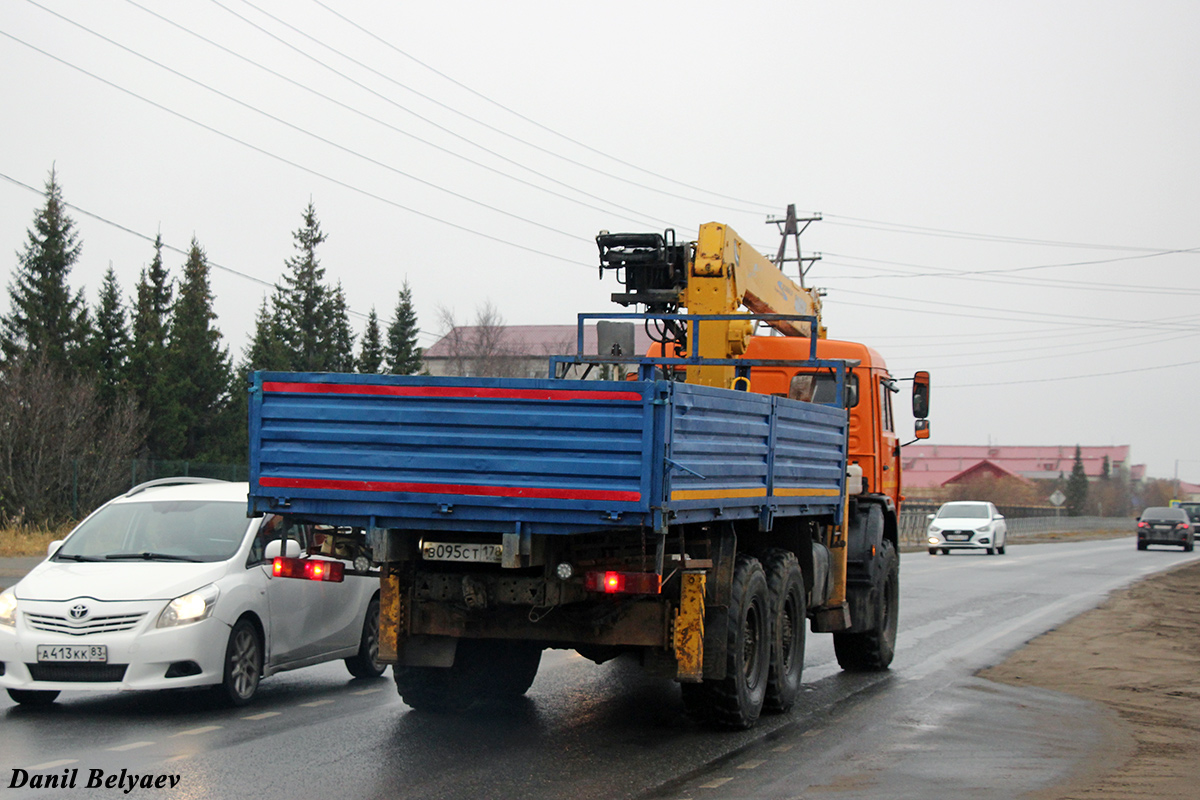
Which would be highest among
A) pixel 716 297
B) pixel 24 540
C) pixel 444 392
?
pixel 716 297

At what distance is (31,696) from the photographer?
9094 millimetres

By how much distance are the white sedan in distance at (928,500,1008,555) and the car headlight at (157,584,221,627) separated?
109 feet

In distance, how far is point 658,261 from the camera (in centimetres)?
1136

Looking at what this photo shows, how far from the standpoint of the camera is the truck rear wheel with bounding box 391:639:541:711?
29.3 ft

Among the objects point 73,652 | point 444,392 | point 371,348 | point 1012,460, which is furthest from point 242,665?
point 1012,460

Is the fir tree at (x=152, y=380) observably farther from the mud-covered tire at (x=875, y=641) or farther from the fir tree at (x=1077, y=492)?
the fir tree at (x=1077, y=492)

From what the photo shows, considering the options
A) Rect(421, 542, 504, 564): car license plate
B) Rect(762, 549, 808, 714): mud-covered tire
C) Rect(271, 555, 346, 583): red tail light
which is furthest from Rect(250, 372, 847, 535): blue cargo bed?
Rect(762, 549, 808, 714): mud-covered tire

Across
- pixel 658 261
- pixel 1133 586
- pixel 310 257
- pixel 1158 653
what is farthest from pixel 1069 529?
pixel 658 261

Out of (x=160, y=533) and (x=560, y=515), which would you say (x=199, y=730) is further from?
(x=560, y=515)

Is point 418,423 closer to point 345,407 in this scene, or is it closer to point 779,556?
point 345,407

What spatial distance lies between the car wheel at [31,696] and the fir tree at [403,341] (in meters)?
58.8

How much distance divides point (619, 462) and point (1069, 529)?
70672 millimetres

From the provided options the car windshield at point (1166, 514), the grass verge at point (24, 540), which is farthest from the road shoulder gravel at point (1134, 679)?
the car windshield at point (1166, 514)

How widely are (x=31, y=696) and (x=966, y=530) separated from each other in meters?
34.1
